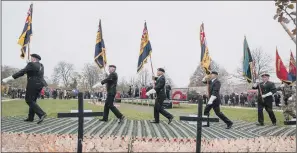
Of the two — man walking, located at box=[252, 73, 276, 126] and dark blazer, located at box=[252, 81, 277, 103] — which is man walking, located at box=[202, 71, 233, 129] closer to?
man walking, located at box=[252, 73, 276, 126]

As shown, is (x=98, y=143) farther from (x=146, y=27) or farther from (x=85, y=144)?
(x=146, y=27)

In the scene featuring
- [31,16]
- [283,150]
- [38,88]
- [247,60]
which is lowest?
[283,150]

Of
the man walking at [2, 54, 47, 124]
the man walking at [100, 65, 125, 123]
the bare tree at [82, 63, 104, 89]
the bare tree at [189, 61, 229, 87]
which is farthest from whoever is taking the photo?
the bare tree at [189, 61, 229, 87]

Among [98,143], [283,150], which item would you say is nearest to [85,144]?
[98,143]

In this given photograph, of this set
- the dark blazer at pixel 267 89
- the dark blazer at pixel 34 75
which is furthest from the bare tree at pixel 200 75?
the dark blazer at pixel 34 75

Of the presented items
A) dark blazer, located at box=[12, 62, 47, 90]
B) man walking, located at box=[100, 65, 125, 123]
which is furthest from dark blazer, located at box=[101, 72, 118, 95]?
dark blazer, located at box=[12, 62, 47, 90]

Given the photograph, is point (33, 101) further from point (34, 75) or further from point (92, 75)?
point (92, 75)

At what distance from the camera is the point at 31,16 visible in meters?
12.8

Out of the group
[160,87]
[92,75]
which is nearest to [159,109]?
[160,87]

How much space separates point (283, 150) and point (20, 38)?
976 cm

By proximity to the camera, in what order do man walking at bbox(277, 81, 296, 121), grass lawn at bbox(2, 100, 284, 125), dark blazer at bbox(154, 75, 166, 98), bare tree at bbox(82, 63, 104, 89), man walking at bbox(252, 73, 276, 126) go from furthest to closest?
bare tree at bbox(82, 63, 104, 89), grass lawn at bbox(2, 100, 284, 125), man walking at bbox(277, 81, 296, 121), man walking at bbox(252, 73, 276, 126), dark blazer at bbox(154, 75, 166, 98)

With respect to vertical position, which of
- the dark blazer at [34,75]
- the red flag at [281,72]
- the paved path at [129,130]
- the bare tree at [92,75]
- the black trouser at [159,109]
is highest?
the bare tree at [92,75]

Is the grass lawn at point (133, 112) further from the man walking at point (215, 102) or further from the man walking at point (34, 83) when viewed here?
the man walking at point (215, 102)

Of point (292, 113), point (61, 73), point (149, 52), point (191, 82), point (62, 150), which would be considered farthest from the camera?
point (61, 73)
